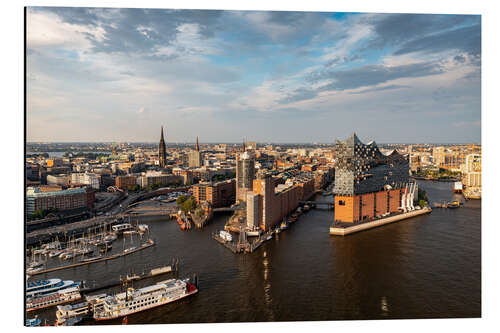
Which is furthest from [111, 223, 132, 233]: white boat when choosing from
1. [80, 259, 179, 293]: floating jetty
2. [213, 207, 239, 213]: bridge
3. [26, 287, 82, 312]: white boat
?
[26, 287, 82, 312]: white boat

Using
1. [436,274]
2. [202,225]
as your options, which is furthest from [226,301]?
[202,225]

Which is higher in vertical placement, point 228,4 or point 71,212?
point 228,4

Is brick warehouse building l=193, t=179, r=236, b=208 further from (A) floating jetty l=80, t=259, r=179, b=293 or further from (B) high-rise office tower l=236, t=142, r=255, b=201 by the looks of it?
(A) floating jetty l=80, t=259, r=179, b=293

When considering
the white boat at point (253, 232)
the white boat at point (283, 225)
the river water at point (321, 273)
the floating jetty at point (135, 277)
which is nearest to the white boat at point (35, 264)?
the river water at point (321, 273)

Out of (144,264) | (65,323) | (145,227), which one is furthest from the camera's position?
(145,227)

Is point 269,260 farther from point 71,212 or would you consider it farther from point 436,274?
point 71,212

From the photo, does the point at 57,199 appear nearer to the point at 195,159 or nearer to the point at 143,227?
the point at 143,227
